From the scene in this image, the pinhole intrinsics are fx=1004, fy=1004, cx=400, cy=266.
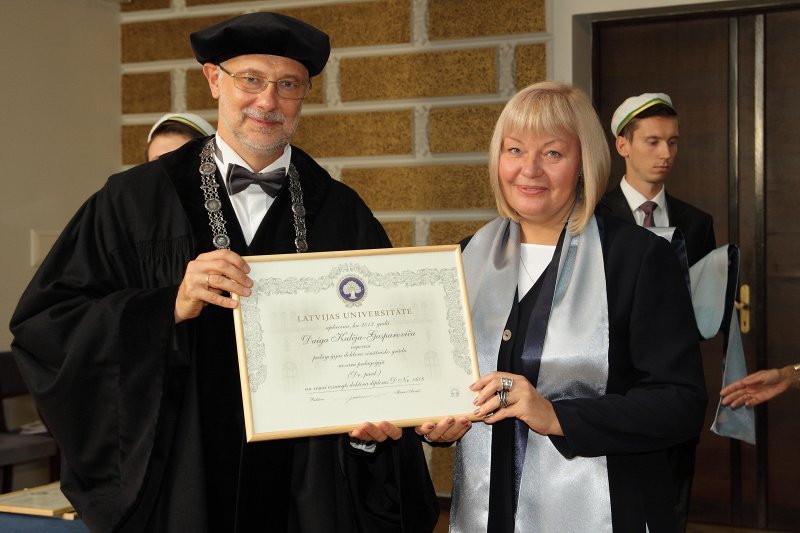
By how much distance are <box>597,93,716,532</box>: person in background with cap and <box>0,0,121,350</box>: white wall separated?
3514 millimetres

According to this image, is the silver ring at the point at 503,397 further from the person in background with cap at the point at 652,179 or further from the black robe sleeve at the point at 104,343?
the person in background with cap at the point at 652,179

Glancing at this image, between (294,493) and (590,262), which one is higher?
(590,262)

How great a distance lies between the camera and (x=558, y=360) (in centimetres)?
239

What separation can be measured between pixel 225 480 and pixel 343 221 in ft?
2.39

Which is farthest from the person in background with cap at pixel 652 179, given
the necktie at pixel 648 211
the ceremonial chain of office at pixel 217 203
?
the ceremonial chain of office at pixel 217 203

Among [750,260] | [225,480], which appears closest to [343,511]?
[225,480]

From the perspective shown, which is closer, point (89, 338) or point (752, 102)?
point (89, 338)

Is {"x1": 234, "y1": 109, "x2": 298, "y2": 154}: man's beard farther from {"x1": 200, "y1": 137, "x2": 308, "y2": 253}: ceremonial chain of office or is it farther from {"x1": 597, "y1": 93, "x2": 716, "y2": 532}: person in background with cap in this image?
{"x1": 597, "y1": 93, "x2": 716, "y2": 532}: person in background with cap

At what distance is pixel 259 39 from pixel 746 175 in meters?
4.03

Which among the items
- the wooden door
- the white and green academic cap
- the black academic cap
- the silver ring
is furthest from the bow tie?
the wooden door

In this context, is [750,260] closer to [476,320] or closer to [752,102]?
[752,102]

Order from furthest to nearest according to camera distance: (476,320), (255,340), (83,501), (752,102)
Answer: (752,102)
(476,320)
(83,501)
(255,340)

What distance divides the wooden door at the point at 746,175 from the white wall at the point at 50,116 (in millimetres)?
3299

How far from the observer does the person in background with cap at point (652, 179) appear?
4.38 meters
